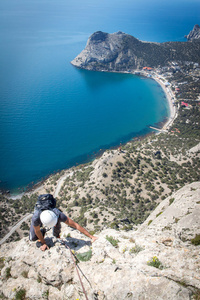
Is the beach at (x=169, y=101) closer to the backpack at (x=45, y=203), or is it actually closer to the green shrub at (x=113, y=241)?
the green shrub at (x=113, y=241)

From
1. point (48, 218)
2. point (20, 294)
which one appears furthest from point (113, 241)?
point (20, 294)

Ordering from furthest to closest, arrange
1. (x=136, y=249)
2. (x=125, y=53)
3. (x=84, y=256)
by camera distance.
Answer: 1. (x=125, y=53)
2. (x=136, y=249)
3. (x=84, y=256)

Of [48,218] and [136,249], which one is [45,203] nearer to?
[48,218]

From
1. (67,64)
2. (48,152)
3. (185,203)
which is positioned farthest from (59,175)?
(67,64)

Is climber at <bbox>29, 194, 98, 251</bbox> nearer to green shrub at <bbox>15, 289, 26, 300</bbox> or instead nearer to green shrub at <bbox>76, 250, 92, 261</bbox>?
green shrub at <bbox>76, 250, 92, 261</bbox>

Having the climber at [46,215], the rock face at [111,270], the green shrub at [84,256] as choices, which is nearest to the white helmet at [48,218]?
the climber at [46,215]
